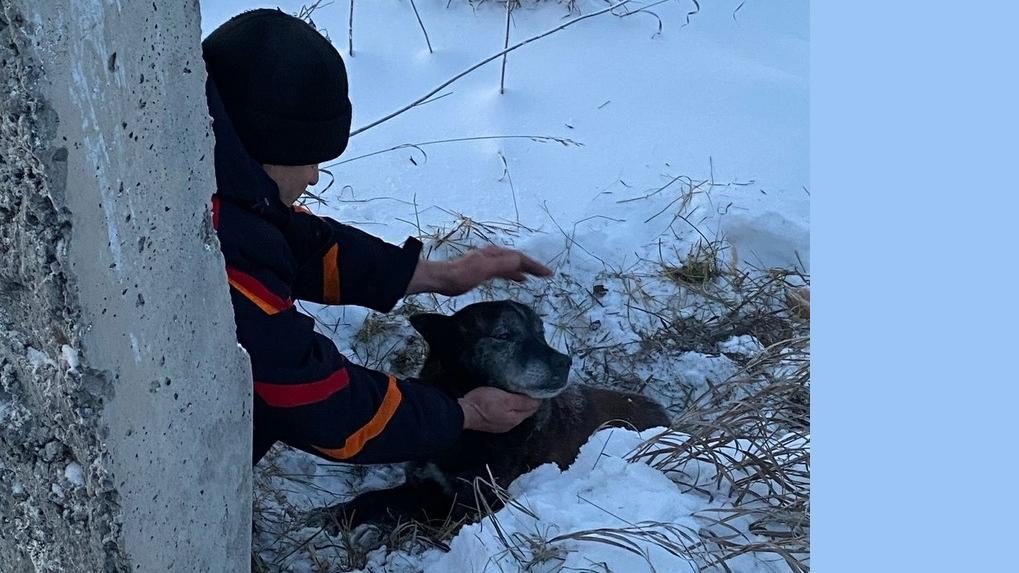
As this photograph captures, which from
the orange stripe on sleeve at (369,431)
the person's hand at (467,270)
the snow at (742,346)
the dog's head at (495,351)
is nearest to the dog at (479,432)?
the dog's head at (495,351)

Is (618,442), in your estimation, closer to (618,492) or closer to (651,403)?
(618,492)

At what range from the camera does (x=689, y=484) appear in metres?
3.16

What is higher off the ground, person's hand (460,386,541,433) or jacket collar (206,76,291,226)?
jacket collar (206,76,291,226)

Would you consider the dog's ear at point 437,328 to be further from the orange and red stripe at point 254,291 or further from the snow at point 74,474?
the snow at point 74,474

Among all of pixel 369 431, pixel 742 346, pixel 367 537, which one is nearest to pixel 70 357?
pixel 369 431

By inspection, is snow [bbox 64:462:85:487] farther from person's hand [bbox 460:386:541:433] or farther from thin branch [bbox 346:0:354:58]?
thin branch [bbox 346:0:354:58]

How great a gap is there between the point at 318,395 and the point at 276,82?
871 mm

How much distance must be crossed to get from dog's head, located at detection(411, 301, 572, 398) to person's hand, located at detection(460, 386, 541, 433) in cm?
11

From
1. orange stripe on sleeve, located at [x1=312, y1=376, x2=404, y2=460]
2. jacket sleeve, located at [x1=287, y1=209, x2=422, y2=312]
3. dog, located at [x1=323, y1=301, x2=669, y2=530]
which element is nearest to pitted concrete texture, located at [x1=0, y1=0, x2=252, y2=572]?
orange stripe on sleeve, located at [x1=312, y1=376, x2=404, y2=460]

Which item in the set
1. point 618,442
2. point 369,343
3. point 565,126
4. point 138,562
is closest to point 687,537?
point 618,442

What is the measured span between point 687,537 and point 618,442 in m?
0.69

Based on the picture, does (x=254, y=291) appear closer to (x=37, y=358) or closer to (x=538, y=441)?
(x=37, y=358)

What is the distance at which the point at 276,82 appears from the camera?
9.46 ft

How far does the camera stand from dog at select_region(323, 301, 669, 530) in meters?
3.84
